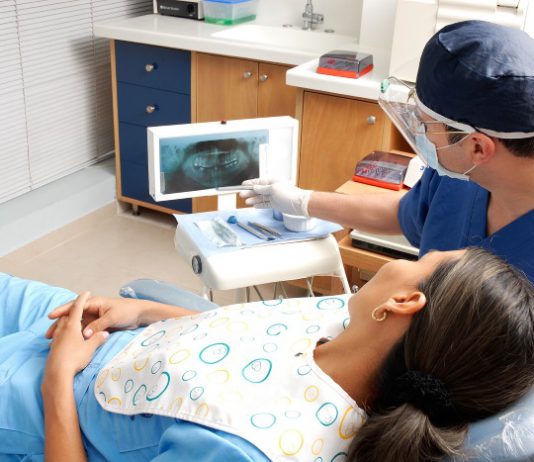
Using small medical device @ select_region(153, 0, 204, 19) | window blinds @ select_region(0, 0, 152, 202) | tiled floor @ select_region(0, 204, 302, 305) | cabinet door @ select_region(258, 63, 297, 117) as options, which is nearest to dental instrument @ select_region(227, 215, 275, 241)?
tiled floor @ select_region(0, 204, 302, 305)

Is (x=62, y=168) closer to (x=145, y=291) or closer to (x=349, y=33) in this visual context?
(x=349, y=33)

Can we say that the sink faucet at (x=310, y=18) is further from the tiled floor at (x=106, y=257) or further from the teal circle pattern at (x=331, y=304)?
the teal circle pattern at (x=331, y=304)

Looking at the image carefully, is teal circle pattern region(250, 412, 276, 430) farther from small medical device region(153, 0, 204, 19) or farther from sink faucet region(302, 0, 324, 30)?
small medical device region(153, 0, 204, 19)

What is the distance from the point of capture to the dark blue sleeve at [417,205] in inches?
60.6

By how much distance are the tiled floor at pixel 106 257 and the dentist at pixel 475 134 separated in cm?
162

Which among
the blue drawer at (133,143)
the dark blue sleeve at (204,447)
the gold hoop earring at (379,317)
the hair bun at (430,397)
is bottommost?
the blue drawer at (133,143)

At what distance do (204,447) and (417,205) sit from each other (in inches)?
31.7

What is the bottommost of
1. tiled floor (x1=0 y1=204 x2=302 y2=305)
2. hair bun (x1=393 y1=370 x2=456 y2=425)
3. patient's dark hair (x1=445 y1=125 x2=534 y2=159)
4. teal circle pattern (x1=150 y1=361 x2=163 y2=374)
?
tiled floor (x1=0 y1=204 x2=302 y2=305)

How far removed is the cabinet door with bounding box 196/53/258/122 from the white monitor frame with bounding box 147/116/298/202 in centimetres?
120

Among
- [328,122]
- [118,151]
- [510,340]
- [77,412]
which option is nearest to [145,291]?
[77,412]

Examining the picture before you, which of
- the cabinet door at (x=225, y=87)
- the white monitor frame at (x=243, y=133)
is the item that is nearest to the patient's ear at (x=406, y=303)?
the white monitor frame at (x=243, y=133)

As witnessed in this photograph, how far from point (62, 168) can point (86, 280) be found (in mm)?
874

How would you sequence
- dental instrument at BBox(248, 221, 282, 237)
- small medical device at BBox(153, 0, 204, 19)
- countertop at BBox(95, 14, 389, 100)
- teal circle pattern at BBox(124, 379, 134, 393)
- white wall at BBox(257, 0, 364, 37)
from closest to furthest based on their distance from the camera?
teal circle pattern at BBox(124, 379, 134, 393) < dental instrument at BBox(248, 221, 282, 237) < countertop at BBox(95, 14, 389, 100) < white wall at BBox(257, 0, 364, 37) < small medical device at BBox(153, 0, 204, 19)

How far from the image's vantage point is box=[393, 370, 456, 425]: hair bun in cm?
96
